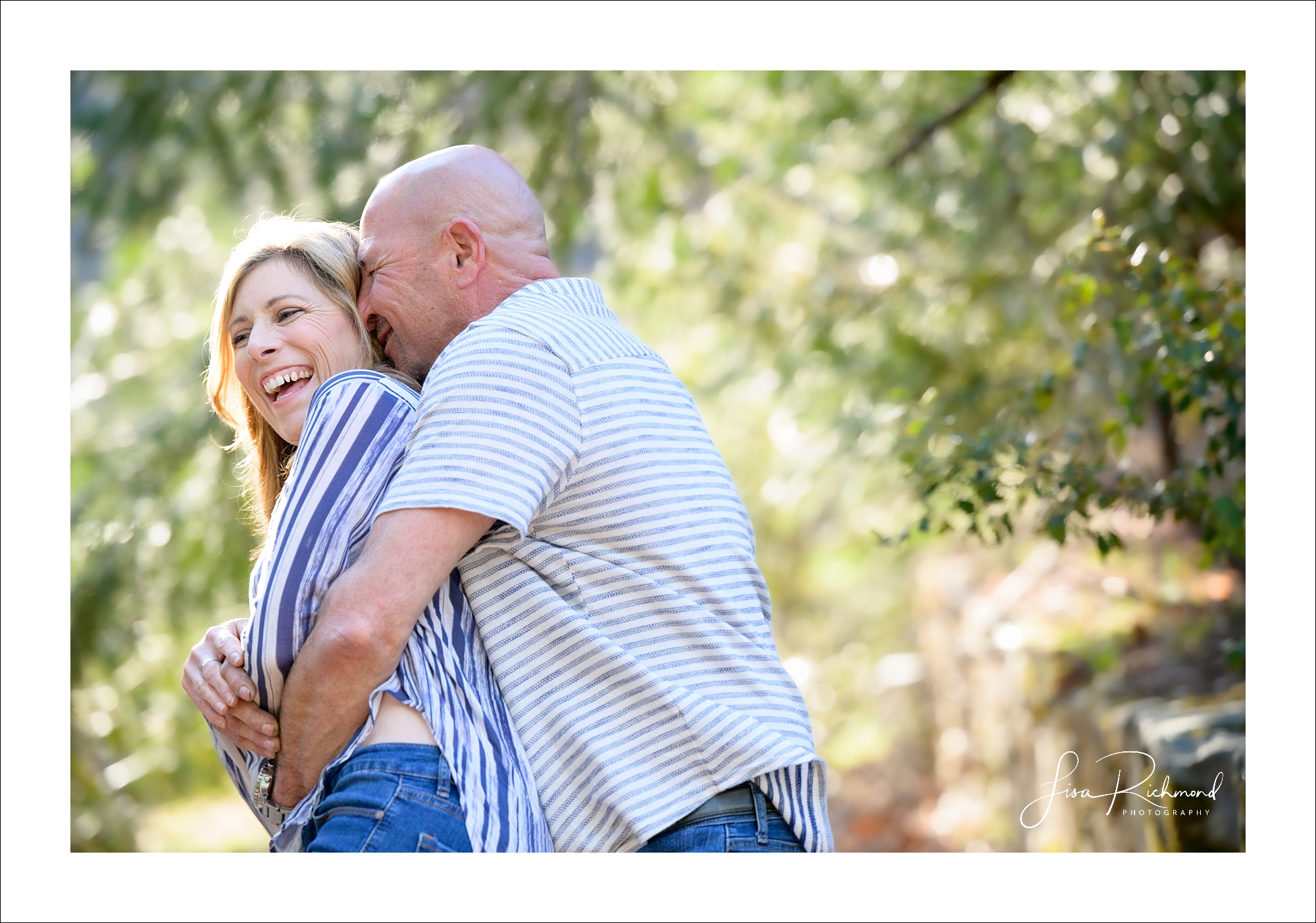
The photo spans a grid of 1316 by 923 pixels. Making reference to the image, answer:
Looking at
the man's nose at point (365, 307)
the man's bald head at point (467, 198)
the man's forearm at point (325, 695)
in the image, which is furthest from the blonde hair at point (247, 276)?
the man's forearm at point (325, 695)

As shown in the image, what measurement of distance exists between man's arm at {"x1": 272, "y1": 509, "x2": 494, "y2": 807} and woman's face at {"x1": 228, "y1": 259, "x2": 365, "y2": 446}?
486 mm

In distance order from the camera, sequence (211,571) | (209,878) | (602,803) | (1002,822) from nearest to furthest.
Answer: (602,803), (209,878), (211,571), (1002,822)

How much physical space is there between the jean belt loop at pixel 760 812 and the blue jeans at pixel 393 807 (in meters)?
0.39

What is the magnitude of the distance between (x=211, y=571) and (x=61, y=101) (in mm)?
2119

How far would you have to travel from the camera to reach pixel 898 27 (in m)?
2.38

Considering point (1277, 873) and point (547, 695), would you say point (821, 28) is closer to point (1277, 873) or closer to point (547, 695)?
point (547, 695)

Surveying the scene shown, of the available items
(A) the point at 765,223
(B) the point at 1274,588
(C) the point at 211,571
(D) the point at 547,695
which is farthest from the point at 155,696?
(B) the point at 1274,588

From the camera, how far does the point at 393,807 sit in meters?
1.49

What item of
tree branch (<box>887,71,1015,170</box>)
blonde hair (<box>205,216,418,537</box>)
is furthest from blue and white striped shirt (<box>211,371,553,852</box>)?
tree branch (<box>887,71,1015,170</box>)

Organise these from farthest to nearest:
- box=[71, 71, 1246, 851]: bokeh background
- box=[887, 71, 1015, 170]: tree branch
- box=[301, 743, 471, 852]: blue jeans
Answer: box=[887, 71, 1015, 170]: tree branch < box=[71, 71, 1246, 851]: bokeh background < box=[301, 743, 471, 852]: blue jeans

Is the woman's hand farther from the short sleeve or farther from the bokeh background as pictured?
the bokeh background

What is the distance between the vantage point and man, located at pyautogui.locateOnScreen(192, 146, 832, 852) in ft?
4.98

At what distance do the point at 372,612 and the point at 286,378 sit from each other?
60 cm

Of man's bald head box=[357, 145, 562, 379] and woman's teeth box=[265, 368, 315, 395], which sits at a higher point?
man's bald head box=[357, 145, 562, 379]
